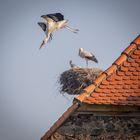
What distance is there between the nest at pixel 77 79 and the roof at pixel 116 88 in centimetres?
274

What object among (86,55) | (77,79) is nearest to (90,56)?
(86,55)

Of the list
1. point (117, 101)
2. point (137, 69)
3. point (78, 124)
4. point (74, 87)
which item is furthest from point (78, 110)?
point (74, 87)

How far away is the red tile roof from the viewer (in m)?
7.19

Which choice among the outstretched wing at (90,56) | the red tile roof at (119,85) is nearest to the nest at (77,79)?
the outstretched wing at (90,56)

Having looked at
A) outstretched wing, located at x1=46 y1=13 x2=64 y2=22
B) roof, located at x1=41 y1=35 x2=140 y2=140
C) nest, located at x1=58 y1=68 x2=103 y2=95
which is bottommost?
nest, located at x1=58 y1=68 x2=103 y2=95

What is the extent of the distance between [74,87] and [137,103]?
362 centimetres

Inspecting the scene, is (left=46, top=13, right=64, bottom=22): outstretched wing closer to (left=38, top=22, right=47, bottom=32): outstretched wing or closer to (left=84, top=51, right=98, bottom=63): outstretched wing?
(left=38, top=22, right=47, bottom=32): outstretched wing

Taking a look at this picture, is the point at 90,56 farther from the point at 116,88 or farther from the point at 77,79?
the point at 116,88

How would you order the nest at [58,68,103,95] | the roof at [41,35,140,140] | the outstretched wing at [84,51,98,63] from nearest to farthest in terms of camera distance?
the roof at [41,35,140,140], the nest at [58,68,103,95], the outstretched wing at [84,51,98,63]

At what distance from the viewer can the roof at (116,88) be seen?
718 cm

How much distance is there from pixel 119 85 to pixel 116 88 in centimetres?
9

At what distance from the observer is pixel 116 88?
7340mm

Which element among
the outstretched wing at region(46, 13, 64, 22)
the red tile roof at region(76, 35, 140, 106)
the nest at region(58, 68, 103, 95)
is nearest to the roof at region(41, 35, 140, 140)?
the red tile roof at region(76, 35, 140, 106)

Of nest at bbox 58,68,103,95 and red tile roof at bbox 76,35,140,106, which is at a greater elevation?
red tile roof at bbox 76,35,140,106
